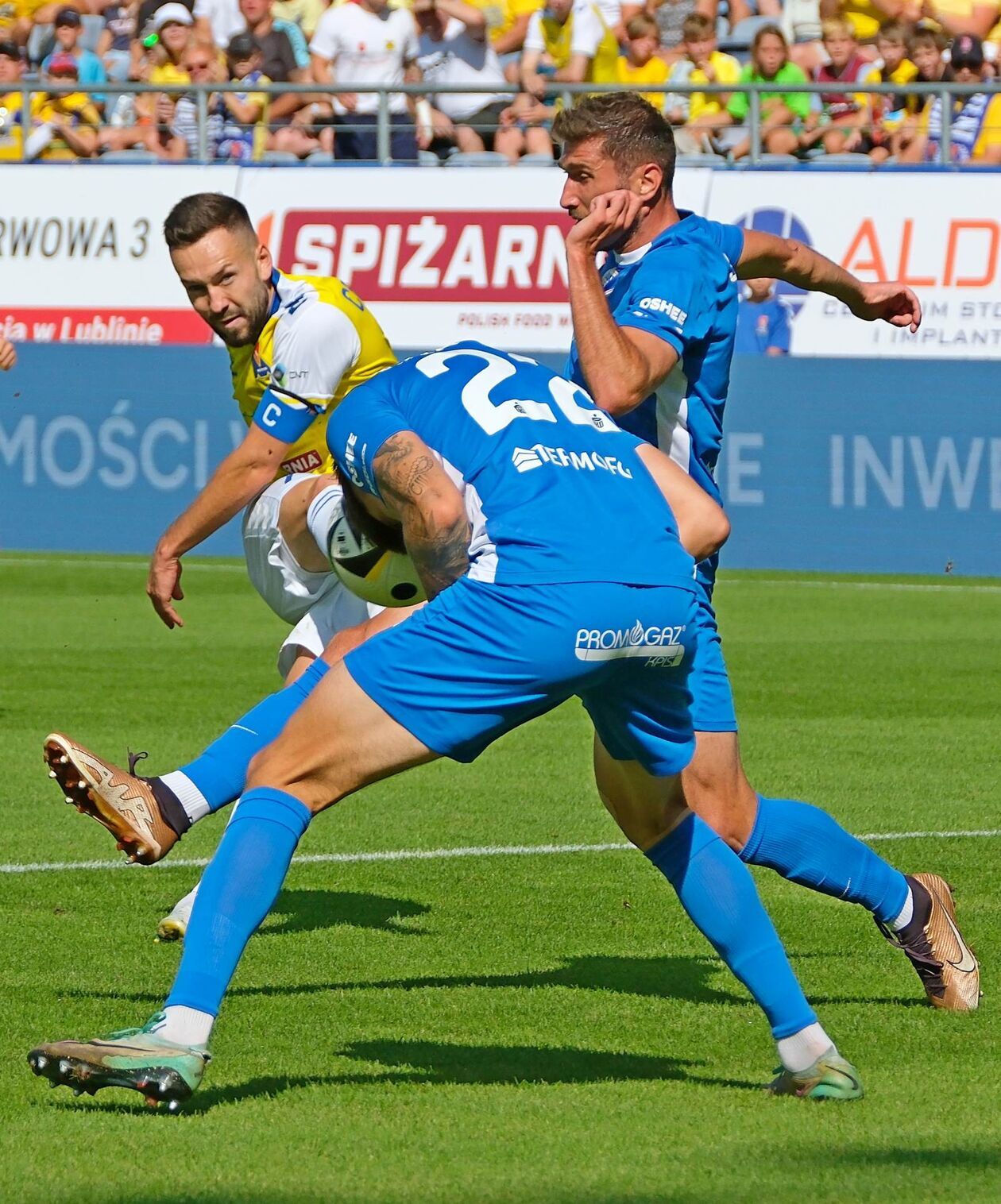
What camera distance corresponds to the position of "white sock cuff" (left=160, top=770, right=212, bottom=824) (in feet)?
19.2

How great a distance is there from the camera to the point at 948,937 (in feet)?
18.3

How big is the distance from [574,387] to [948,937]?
1.90m

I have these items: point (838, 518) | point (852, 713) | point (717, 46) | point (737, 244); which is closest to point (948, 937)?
point (737, 244)

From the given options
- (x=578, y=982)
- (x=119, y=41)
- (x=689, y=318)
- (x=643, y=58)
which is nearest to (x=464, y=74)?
(x=643, y=58)

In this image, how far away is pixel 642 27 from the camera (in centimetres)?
1955

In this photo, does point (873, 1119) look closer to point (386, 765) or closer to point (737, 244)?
point (386, 765)

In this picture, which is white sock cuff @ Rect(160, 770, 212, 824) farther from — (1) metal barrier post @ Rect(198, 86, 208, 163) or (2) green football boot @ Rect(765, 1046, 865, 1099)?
(1) metal barrier post @ Rect(198, 86, 208, 163)

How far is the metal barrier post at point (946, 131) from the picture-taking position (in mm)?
18000

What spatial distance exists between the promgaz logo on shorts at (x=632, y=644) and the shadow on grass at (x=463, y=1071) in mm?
1037

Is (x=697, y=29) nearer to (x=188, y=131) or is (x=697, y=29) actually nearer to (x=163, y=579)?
(x=188, y=131)

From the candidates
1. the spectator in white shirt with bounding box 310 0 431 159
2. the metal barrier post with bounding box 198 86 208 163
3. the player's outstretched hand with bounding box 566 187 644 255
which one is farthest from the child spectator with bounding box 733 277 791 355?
the player's outstretched hand with bounding box 566 187 644 255

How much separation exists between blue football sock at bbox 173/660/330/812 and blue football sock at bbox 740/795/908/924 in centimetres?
129

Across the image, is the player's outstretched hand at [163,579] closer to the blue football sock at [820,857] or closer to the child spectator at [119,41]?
the blue football sock at [820,857]

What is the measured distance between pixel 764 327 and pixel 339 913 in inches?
485
